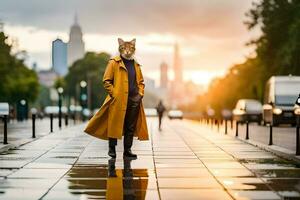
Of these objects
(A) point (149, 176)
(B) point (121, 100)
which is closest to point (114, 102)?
(B) point (121, 100)

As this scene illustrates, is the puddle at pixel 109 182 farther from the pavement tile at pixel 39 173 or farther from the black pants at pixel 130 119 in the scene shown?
the black pants at pixel 130 119

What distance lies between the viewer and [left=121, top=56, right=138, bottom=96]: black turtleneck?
42.9 feet

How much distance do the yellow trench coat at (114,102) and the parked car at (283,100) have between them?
24467mm

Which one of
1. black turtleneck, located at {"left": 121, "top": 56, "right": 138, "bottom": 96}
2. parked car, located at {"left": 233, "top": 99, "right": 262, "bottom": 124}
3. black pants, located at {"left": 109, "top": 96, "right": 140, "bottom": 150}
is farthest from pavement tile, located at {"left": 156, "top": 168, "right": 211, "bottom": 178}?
parked car, located at {"left": 233, "top": 99, "right": 262, "bottom": 124}

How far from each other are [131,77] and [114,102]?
24.1 inches

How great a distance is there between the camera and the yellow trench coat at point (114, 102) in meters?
12.9

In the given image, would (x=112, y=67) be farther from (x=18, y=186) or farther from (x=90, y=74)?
(x=90, y=74)

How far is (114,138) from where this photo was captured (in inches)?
519

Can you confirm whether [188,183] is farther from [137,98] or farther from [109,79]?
[109,79]

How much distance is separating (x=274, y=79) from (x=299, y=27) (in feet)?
21.4

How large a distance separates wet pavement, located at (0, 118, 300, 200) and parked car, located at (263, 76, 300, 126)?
72.5 feet

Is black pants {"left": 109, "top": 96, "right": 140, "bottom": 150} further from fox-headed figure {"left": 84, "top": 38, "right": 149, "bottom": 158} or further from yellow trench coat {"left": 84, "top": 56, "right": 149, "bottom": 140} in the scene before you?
yellow trench coat {"left": 84, "top": 56, "right": 149, "bottom": 140}

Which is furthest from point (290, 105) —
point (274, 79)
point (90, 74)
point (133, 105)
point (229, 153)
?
point (90, 74)

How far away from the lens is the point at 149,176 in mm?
10109
